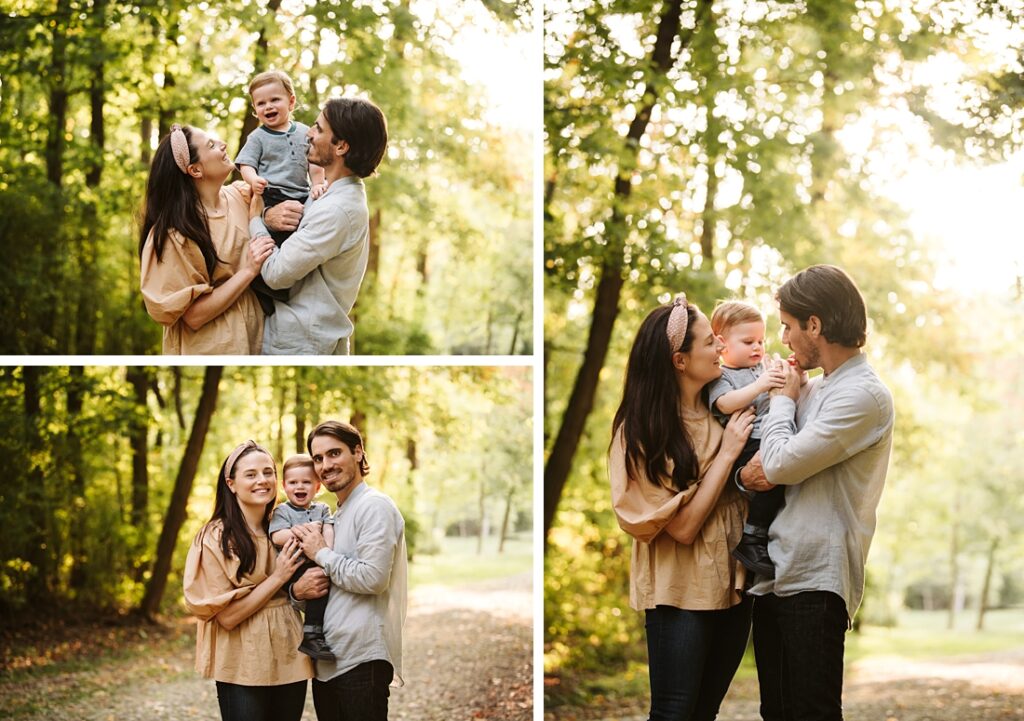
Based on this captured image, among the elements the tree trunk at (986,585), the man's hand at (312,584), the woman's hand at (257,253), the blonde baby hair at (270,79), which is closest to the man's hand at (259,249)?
the woman's hand at (257,253)

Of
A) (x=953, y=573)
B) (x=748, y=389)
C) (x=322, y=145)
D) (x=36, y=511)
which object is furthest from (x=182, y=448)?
(x=953, y=573)

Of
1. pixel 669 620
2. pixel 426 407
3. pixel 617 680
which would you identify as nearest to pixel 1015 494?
pixel 617 680

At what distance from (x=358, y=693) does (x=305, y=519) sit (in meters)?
0.47

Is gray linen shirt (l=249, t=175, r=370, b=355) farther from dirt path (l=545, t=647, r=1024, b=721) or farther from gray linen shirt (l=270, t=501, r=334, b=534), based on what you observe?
dirt path (l=545, t=647, r=1024, b=721)

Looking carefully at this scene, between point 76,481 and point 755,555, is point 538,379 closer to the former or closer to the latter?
point 755,555

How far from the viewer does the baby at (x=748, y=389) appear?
2.52 metres

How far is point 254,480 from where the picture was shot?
2.79 metres

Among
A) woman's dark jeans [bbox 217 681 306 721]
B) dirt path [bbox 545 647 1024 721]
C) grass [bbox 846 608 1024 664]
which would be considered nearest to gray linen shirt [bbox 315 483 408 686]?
woman's dark jeans [bbox 217 681 306 721]

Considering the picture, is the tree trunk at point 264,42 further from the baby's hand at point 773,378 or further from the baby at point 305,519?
the baby's hand at point 773,378

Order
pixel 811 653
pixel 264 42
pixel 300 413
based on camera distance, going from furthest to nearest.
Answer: pixel 300 413, pixel 264 42, pixel 811 653

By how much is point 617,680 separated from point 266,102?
165 inches

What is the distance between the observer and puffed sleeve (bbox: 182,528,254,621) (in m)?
2.79

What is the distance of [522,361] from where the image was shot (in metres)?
4.18

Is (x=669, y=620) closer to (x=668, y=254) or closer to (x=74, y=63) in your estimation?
(x=668, y=254)
